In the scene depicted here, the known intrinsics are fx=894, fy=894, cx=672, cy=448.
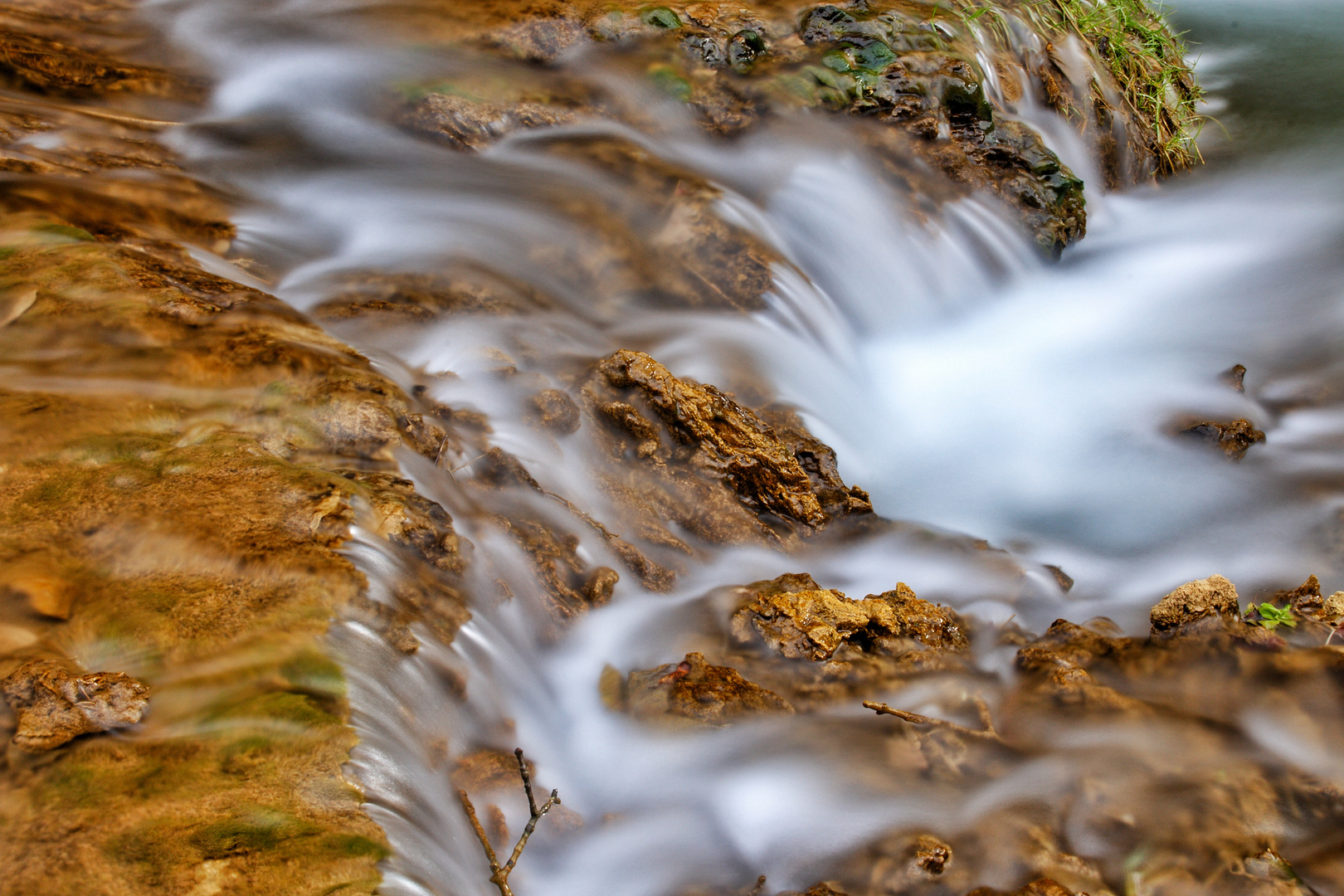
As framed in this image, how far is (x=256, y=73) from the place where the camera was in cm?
566

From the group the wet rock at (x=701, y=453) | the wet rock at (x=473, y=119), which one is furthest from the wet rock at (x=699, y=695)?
the wet rock at (x=473, y=119)

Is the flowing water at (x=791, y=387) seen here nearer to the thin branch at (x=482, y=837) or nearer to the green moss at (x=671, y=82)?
the thin branch at (x=482, y=837)

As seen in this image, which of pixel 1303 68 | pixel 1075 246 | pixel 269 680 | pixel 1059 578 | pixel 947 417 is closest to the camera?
pixel 269 680

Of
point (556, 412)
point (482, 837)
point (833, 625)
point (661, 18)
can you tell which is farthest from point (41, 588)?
point (661, 18)

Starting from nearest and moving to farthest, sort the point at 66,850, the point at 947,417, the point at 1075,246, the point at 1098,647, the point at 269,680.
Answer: the point at 66,850, the point at 269,680, the point at 1098,647, the point at 947,417, the point at 1075,246

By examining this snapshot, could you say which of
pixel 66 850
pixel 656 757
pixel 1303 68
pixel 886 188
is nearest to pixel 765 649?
pixel 656 757

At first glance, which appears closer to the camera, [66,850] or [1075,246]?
[66,850]

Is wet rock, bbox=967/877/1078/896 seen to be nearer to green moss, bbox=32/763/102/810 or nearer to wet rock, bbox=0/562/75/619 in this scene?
green moss, bbox=32/763/102/810

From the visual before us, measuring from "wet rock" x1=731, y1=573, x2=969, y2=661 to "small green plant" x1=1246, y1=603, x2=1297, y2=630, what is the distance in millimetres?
959

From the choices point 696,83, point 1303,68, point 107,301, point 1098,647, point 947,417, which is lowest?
point 947,417

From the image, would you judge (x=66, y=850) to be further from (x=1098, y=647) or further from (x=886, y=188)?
(x=886, y=188)

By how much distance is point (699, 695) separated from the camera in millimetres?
2936

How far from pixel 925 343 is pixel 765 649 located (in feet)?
10.2

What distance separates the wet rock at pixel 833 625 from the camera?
316cm
